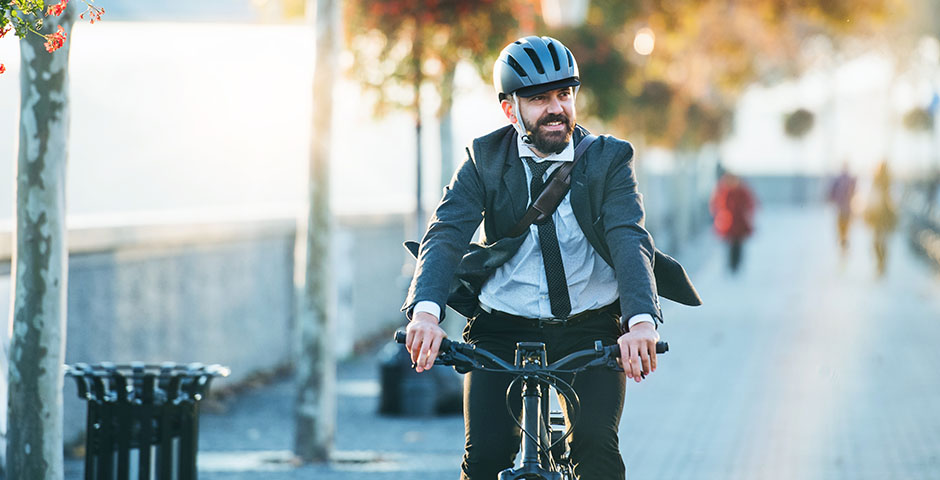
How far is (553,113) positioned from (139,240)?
5.91 meters

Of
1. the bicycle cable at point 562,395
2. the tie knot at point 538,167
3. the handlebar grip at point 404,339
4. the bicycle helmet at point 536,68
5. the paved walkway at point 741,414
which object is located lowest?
the paved walkway at point 741,414

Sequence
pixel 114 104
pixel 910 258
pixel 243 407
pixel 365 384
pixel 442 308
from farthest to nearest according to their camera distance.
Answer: pixel 910 258 → pixel 114 104 → pixel 365 384 → pixel 243 407 → pixel 442 308

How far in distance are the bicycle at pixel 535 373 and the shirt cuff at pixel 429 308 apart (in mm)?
77

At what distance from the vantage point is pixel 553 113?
4.21m

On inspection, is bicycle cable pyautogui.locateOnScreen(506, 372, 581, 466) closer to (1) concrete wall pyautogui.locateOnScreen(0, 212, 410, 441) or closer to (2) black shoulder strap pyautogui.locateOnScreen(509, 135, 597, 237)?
(2) black shoulder strap pyautogui.locateOnScreen(509, 135, 597, 237)

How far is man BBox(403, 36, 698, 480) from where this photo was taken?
413cm

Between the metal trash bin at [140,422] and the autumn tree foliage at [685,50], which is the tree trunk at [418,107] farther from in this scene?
the metal trash bin at [140,422]

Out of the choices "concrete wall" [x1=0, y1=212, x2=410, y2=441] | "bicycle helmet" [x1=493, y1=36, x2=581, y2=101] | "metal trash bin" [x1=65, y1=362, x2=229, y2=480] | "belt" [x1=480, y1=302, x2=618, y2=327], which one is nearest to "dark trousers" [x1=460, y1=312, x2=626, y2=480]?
"belt" [x1=480, y1=302, x2=618, y2=327]

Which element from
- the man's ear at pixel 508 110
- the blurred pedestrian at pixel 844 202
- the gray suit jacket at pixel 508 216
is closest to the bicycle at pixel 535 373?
the gray suit jacket at pixel 508 216

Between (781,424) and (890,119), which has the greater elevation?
(890,119)

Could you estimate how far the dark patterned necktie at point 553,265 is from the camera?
429 centimetres

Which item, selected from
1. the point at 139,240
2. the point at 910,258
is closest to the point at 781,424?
the point at 139,240

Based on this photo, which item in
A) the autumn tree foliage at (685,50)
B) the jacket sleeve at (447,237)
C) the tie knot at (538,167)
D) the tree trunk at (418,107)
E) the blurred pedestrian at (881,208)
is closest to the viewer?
the jacket sleeve at (447,237)

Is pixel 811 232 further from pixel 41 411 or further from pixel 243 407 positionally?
pixel 41 411
